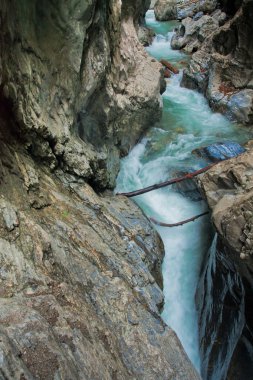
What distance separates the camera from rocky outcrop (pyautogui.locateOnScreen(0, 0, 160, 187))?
215 inches

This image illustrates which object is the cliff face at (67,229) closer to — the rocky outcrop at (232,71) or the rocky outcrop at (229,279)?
the rocky outcrop at (229,279)

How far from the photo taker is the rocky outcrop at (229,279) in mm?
5289

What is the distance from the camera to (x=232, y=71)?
14.1 metres

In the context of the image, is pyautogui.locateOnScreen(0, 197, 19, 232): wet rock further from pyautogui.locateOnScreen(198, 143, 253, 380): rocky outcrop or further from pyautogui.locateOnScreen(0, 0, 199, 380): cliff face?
pyautogui.locateOnScreen(198, 143, 253, 380): rocky outcrop

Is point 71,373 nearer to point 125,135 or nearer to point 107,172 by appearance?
point 107,172

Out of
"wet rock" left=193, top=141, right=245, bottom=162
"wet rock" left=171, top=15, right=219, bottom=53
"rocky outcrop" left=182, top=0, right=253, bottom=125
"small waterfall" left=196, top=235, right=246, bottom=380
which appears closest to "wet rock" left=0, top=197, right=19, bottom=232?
"small waterfall" left=196, top=235, right=246, bottom=380

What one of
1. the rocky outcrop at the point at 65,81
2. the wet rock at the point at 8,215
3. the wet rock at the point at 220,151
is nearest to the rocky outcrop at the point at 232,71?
the wet rock at the point at 220,151

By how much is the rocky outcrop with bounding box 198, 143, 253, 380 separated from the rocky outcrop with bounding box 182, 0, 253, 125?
7.25 metres

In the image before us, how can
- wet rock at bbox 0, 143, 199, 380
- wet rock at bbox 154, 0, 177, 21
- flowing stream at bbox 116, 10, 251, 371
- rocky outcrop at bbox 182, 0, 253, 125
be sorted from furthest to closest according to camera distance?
1. wet rock at bbox 154, 0, 177, 21
2. rocky outcrop at bbox 182, 0, 253, 125
3. flowing stream at bbox 116, 10, 251, 371
4. wet rock at bbox 0, 143, 199, 380

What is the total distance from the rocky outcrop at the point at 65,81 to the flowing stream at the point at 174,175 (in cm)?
129

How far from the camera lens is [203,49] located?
54.1 feet

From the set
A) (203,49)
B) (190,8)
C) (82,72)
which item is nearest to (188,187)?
(82,72)

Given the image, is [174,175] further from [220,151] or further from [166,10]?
[166,10]

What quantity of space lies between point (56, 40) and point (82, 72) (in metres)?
1.06
